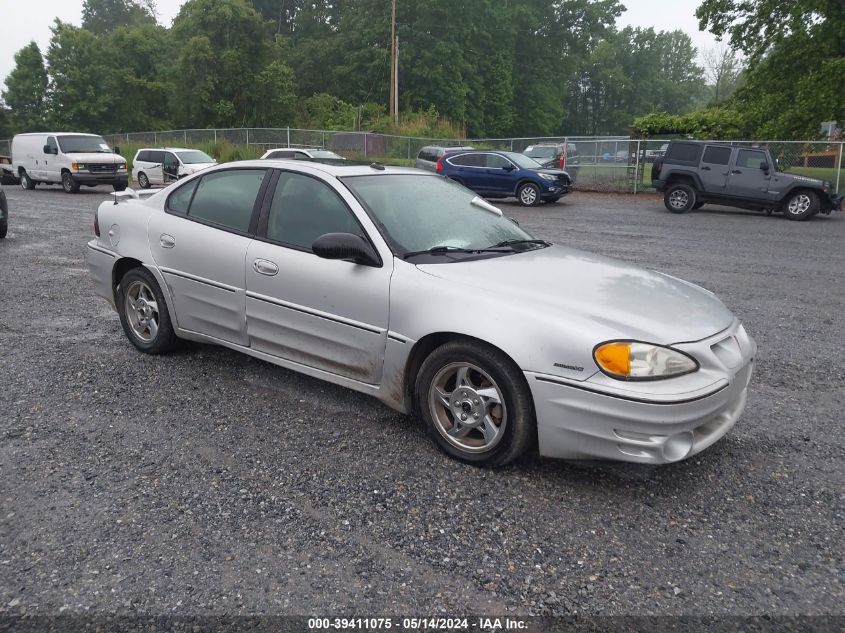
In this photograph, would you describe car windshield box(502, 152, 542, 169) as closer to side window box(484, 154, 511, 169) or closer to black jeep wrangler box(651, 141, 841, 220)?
side window box(484, 154, 511, 169)

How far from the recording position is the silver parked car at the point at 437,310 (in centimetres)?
319

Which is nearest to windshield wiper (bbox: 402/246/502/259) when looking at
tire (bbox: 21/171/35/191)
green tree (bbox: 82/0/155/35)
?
tire (bbox: 21/171/35/191)

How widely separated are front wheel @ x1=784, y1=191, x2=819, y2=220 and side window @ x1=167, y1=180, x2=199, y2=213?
15.7 meters

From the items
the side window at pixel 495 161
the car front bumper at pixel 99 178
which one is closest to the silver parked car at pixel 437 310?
the side window at pixel 495 161

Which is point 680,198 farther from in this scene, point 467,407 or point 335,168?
point 467,407

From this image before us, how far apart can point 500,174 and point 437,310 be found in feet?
56.0

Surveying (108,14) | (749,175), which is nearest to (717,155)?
(749,175)

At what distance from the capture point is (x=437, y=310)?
3562mm

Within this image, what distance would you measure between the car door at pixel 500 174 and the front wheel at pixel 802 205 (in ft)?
23.1

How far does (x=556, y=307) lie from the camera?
11.1 ft

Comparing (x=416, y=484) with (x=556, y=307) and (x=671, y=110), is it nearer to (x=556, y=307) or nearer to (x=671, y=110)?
(x=556, y=307)

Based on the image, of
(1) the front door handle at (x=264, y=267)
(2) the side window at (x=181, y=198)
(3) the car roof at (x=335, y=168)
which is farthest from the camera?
(2) the side window at (x=181, y=198)

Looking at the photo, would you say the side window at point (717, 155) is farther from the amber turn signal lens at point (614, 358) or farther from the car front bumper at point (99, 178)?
the car front bumper at point (99, 178)

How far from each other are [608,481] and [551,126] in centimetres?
7385
